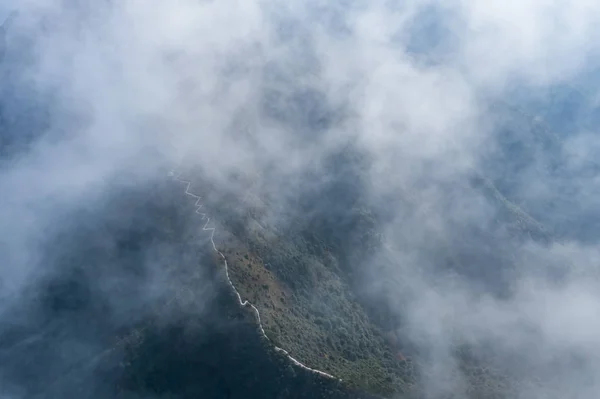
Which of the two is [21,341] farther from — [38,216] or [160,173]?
[160,173]

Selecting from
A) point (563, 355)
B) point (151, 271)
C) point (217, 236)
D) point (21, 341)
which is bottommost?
point (21, 341)

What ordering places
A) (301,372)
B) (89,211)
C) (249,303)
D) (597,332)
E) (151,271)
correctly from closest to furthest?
(301,372) < (249,303) < (151,271) < (89,211) < (597,332)

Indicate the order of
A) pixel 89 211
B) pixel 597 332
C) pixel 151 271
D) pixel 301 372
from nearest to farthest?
pixel 301 372, pixel 151 271, pixel 89 211, pixel 597 332

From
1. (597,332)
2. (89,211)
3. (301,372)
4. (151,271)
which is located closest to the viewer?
(301,372)

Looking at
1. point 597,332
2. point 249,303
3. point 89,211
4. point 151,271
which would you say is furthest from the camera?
point 597,332

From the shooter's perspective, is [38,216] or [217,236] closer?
[217,236]

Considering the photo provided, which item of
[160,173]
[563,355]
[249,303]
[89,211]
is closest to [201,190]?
[160,173]

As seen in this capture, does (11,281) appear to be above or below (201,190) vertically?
below

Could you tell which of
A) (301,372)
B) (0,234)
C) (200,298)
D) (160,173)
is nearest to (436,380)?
(301,372)

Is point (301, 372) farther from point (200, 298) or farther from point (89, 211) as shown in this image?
point (89, 211)
